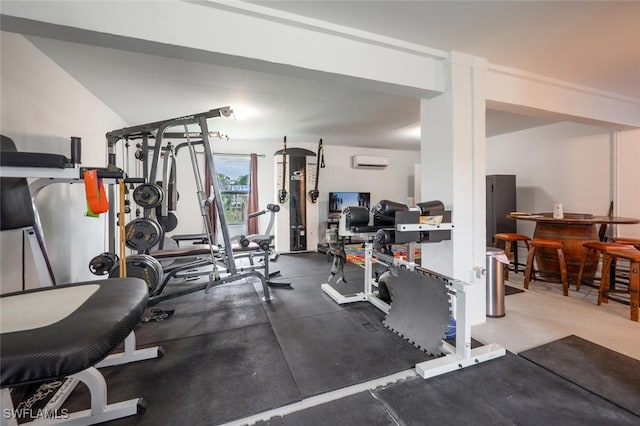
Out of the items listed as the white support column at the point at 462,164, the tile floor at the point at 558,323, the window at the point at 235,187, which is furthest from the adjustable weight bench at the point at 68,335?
the window at the point at 235,187

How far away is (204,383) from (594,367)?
2.52m

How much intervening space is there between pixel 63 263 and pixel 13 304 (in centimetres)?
179

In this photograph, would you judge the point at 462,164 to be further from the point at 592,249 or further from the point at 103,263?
the point at 103,263

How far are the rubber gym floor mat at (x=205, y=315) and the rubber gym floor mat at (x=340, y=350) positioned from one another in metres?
0.41

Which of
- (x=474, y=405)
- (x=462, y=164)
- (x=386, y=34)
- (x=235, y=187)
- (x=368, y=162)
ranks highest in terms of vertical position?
(x=386, y=34)

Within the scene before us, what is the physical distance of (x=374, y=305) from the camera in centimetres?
282

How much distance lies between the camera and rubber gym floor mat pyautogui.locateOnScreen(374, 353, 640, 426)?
1.37 meters

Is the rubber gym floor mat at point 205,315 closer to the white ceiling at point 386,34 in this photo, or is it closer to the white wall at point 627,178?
the white ceiling at point 386,34

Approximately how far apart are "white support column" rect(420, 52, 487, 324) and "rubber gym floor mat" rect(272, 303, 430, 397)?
2.67 ft

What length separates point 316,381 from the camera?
166cm

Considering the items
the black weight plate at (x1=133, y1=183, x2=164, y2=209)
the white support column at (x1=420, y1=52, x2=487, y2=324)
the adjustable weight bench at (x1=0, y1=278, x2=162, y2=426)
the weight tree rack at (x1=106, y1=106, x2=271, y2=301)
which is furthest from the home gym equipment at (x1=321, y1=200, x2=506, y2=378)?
the black weight plate at (x1=133, y1=183, x2=164, y2=209)

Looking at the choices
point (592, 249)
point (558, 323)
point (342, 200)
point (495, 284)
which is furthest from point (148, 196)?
point (592, 249)

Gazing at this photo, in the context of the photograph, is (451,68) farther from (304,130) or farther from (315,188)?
(315,188)

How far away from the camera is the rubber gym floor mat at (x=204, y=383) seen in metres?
1.43
